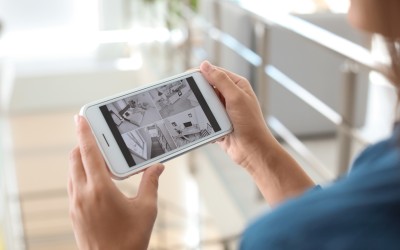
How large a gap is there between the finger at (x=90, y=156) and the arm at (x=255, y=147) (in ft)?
0.53

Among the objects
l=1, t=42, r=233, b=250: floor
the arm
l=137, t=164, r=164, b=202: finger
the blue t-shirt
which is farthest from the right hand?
l=1, t=42, r=233, b=250: floor

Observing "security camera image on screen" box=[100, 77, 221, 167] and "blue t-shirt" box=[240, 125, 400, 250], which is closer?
"blue t-shirt" box=[240, 125, 400, 250]

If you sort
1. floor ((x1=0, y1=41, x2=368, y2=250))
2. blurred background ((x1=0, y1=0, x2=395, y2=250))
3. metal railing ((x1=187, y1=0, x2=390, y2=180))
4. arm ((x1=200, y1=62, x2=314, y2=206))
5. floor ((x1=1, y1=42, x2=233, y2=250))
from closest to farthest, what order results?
arm ((x1=200, y1=62, x2=314, y2=206)) → metal railing ((x1=187, y1=0, x2=390, y2=180)) → blurred background ((x1=0, y1=0, x2=395, y2=250)) → floor ((x1=0, y1=41, x2=368, y2=250)) → floor ((x1=1, y1=42, x2=233, y2=250))

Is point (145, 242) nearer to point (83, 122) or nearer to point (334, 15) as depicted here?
point (83, 122)

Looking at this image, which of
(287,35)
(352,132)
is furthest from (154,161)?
(287,35)

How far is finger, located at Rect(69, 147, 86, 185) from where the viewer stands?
1.75ft

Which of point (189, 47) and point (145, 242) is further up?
point (145, 242)

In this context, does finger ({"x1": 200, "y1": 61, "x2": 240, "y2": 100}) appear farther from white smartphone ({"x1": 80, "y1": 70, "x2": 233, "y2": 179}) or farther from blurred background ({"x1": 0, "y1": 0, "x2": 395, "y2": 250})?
blurred background ({"x1": 0, "y1": 0, "x2": 395, "y2": 250})

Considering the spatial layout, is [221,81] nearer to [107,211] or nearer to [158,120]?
[158,120]

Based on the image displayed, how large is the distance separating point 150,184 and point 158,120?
15 centimetres

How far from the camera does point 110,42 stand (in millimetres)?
4250

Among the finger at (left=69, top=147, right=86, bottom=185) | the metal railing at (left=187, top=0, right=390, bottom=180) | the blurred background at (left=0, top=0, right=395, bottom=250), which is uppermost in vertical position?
the finger at (left=69, top=147, right=86, bottom=185)

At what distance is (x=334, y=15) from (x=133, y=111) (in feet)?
6.79

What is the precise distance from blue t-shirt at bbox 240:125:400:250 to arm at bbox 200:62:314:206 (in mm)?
251
